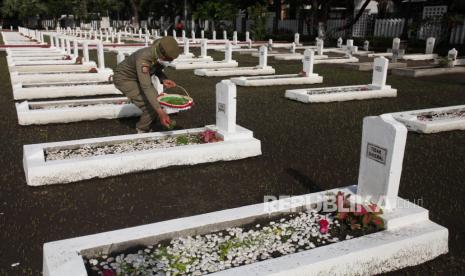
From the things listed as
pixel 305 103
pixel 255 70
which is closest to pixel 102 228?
pixel 305 103

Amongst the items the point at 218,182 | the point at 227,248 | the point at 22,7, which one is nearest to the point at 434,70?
the point at 218,182

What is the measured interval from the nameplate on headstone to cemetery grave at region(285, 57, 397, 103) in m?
6.13

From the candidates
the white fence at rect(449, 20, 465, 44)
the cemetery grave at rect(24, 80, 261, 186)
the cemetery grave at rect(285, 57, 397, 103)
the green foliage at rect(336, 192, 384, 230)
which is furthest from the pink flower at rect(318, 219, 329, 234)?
the white fence at rect(449, 20, 465, 44)

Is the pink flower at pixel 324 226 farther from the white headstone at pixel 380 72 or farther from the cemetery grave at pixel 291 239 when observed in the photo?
the white headstone at pixel 380 72

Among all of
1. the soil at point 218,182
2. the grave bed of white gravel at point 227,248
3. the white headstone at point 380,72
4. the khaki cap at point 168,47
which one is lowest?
the soil at point 218,182

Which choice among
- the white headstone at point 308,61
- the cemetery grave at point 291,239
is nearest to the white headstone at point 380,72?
the white headstone at point 308,61

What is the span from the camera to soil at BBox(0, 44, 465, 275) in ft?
13.2

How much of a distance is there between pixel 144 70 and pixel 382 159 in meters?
3.54

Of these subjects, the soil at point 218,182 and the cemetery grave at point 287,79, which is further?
the cemetery grave at point 287,79

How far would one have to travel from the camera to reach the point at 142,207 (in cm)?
455

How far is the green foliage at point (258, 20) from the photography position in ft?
106

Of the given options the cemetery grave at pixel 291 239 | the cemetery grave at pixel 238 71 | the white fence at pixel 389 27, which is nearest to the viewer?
the cemetery grave at pixel 291 239

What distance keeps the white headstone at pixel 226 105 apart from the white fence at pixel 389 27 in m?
24.7

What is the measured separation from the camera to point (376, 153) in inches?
155
